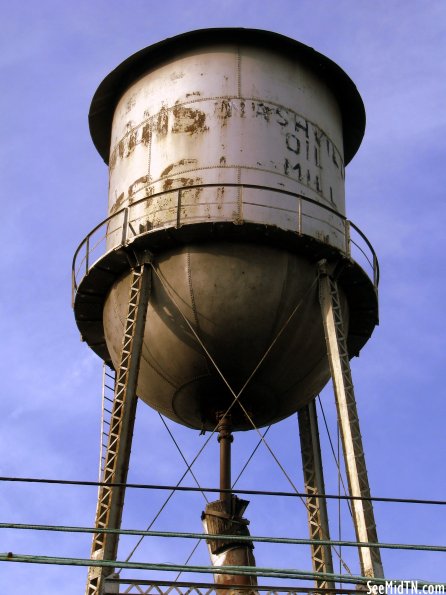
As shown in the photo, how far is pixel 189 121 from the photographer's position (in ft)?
51.5

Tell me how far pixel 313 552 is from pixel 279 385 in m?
3.05

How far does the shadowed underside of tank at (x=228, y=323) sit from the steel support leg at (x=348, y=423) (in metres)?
0.30

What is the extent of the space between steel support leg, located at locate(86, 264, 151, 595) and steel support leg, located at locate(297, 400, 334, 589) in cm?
415

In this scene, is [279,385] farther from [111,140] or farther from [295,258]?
[111,140]

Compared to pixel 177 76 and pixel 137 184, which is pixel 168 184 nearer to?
pixel 137 184

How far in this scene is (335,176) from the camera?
1655 cm

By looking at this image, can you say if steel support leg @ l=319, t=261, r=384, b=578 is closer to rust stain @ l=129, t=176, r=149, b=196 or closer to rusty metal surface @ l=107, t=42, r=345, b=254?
rusty metal surface @ l=107, t=42, r=345, b=254

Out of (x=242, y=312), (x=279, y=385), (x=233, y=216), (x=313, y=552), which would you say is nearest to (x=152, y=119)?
(x=233, y=216)

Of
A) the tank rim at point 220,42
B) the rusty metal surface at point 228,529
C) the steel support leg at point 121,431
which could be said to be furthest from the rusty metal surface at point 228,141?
the rusty metal surface at point 228,529

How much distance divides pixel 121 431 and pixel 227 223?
3.40m

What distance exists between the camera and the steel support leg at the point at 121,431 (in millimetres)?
12773

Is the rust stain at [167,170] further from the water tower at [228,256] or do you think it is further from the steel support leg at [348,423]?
the steel support leg at [348,423]

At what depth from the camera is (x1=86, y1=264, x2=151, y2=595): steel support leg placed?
12.8 m

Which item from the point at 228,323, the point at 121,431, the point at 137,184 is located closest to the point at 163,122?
the point at 137,184
